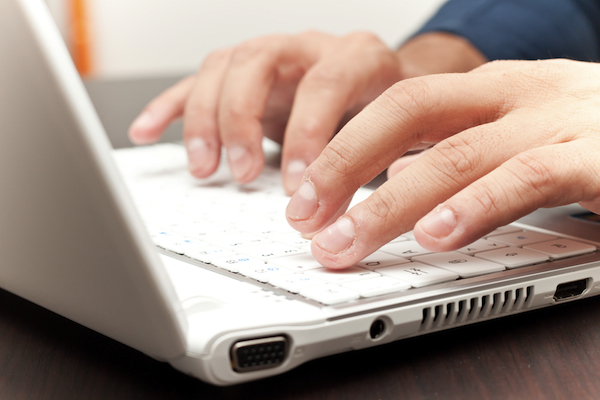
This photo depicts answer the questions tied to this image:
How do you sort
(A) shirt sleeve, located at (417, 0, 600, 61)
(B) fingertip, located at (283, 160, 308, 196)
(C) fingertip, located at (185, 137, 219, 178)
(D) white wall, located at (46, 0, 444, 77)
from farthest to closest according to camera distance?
(D) white wall, located at (46, 0, 444, 77)
(A) shirt sleeve, located at (417, 0, 600, 61)
(C) fingertip, located at (185, 137, 219, 178)
(B) fingertip, located at (283, 160, 308, 196)

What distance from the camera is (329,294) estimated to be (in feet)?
1.05

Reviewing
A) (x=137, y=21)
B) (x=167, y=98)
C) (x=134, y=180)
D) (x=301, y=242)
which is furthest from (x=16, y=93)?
(x=137, y=21)

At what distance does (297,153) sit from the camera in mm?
671

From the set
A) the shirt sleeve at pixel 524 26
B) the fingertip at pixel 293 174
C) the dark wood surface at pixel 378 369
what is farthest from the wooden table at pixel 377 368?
the shirt sleeve at pixel 524 26

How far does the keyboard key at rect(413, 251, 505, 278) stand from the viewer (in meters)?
0.37

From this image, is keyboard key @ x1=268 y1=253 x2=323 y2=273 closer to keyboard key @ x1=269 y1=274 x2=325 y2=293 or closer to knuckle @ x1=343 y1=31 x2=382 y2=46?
keyboard key @ x1=269 y1=274 x2=325 y2=293

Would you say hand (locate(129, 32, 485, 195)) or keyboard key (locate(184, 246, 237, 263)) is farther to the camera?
hand (locate(129, 32, 485, 195))

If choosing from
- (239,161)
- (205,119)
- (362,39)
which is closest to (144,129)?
(205,119)

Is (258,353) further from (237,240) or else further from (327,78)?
(327,78)

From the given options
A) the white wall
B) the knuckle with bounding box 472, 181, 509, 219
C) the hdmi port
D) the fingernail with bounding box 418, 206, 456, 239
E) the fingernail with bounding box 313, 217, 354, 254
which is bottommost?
the white wall

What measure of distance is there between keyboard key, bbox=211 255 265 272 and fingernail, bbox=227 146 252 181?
0.32 m

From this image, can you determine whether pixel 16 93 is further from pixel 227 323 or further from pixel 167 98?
pixel 167 98

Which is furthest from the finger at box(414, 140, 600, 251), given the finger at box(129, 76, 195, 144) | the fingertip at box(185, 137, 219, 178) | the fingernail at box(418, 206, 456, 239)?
the finger at box(129, 76, 195, 144)

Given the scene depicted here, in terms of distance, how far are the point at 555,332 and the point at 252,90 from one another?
21.1 inches
